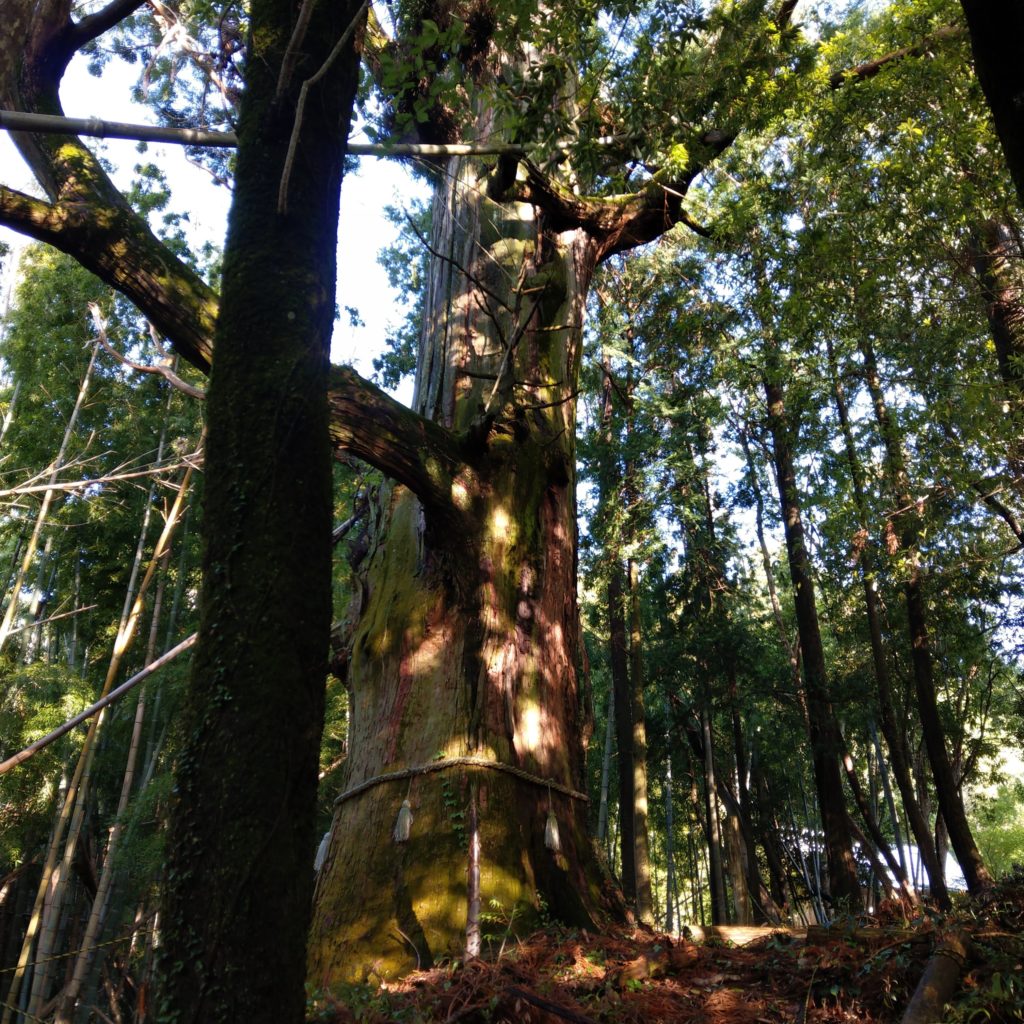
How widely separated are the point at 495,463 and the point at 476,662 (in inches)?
44.6

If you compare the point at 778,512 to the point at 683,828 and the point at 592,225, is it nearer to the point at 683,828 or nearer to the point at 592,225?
the point at 592,225

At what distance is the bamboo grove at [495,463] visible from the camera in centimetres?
215

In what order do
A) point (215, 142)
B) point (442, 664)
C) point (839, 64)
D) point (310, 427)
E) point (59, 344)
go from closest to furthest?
point (310, 427) < point (215, 142) < point (442, 664) < point (839, 64) < point (59, 344)

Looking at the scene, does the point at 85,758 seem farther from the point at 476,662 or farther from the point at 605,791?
the point at 605,791

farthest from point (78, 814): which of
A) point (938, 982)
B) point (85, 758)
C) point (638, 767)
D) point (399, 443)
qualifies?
point (938, 982)

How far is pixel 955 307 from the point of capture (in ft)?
26.7

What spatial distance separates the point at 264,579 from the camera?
192cm

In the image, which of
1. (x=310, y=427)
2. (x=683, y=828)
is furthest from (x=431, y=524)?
(x=683, y=828)

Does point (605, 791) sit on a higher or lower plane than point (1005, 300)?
lower

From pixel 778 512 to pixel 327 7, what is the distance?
14.5 meters

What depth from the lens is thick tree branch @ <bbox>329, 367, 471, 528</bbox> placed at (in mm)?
3799

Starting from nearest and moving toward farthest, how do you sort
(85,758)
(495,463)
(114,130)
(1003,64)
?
(1003,64) < (114,130) < (495,463) < (85,758)

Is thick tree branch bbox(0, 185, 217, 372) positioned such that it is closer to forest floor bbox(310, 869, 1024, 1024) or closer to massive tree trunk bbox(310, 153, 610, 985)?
massive tree trunk bbox(310, 153, 610, 985)

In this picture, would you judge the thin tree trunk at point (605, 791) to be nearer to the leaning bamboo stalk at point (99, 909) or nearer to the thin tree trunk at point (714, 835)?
the thin tree trunk at point (714, 835)
